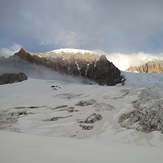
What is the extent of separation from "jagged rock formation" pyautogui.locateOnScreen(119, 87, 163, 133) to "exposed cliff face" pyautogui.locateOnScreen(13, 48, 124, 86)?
66.0 metres

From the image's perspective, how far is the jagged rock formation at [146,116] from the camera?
1841 cm

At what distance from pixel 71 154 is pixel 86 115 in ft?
60.7

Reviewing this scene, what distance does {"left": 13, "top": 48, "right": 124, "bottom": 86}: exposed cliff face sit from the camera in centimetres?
9331

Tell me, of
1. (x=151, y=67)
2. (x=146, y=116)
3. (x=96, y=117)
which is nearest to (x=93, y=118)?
(x=96, y=117)

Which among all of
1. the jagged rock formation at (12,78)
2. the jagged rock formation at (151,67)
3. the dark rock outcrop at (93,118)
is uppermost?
the jagged rock formation at (151,67)

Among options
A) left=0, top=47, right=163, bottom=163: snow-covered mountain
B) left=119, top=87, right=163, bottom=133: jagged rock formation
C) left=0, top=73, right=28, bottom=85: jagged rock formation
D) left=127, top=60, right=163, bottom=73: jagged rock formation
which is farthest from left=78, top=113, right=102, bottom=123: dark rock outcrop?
Answer: left=127, top=60, right=163, bottom=73: jagged rock formation

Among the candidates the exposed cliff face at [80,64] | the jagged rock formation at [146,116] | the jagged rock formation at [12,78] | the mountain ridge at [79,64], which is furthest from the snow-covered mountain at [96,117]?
the exposed cliff face at [80,64]

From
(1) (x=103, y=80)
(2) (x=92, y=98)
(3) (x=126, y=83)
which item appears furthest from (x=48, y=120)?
(1) (x=103, y=80)

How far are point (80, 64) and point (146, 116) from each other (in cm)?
8127

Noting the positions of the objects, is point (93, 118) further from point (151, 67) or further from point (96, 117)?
point (151, 67)

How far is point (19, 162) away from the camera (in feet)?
10.5

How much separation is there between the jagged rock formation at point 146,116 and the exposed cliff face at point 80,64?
66.0 meters

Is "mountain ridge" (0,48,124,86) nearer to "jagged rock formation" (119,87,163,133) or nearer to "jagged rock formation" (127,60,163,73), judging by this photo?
"jagged rock formation" (127,60,163,73)

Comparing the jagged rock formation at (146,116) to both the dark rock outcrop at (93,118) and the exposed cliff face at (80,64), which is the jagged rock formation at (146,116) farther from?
the exposed cliff face at (80,64)
